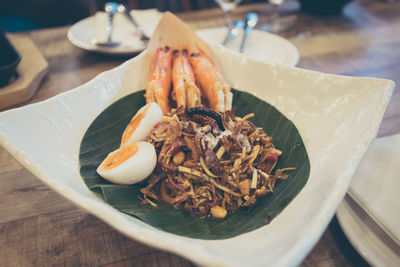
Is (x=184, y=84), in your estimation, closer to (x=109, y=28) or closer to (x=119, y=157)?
(x=119, y=157)

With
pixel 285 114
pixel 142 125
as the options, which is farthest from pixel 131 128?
pixel 285 114

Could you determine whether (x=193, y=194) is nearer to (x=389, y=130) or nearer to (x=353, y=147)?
(x=353, y=147)

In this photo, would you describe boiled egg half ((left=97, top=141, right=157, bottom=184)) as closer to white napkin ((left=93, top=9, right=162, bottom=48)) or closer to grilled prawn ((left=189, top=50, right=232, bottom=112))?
grilled prawn ((left=189, top=50, right=232, bottom=112))

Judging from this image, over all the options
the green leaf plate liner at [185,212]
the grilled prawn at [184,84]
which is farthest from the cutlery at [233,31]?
the green leaf plate liner at [185,212]

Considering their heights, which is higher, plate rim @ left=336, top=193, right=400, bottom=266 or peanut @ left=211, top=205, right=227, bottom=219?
plate rim @ left=336, top=193, right=400, bottom=266

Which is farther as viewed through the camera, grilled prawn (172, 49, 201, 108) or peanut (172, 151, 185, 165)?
grilled prawn (172, 49, 201, 108)

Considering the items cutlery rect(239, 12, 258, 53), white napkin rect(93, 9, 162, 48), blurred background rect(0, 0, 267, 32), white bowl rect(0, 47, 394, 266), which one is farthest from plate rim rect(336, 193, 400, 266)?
blurred background rect(0, 0, 267, 32)

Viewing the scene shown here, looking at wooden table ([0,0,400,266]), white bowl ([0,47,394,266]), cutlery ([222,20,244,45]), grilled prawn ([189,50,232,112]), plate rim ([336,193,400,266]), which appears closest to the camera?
white bowl ([0,47,394,266])

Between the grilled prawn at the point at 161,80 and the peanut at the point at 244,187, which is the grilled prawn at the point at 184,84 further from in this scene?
the peanut at the point at 244,187
